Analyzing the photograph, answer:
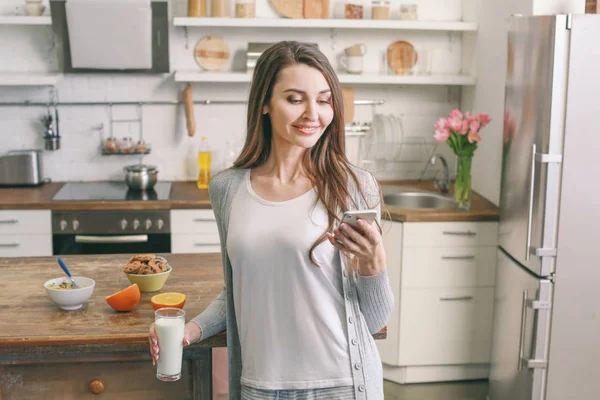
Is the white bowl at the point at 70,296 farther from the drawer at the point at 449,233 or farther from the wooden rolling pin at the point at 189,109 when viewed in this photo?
the wooden rolling pin at the point at 189,109

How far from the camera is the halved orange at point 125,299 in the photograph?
2.33 m

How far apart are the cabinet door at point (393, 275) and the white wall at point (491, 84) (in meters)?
0.64

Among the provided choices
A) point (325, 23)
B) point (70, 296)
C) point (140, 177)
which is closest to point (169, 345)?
point (70, 296)

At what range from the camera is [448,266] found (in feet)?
13.5

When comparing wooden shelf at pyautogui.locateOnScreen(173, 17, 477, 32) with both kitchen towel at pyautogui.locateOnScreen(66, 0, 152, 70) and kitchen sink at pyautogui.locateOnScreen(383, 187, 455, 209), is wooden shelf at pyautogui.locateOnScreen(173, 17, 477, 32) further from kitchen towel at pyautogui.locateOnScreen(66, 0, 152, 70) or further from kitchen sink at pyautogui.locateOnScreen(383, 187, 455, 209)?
kitchen sink at pyautogui.locateOnScreen(383, 187, 455, 209)

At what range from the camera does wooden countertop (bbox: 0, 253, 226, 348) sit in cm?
219

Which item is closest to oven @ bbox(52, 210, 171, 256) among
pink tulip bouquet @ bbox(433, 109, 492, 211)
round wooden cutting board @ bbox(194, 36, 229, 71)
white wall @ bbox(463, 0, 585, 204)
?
round wooden cutting board @ bbox(194, 36, 229, 71)

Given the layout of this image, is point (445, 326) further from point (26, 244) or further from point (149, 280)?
point (26, 244)

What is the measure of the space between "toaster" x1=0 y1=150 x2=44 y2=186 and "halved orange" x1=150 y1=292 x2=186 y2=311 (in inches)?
100

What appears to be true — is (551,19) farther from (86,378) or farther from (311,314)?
(86,378)

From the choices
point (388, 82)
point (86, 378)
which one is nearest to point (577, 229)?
point (388, 82)

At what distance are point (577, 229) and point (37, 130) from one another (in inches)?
126

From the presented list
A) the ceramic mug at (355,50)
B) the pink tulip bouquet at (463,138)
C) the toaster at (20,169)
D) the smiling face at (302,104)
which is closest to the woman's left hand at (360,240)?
the smiling face at (302,104)

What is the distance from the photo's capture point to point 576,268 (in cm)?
346
